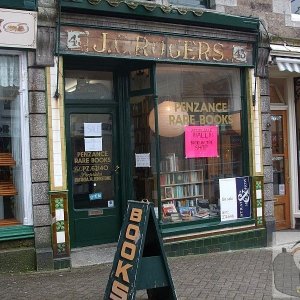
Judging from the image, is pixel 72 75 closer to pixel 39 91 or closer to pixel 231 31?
pixel 39 91

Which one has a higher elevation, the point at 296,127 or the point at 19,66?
the point at 19,66

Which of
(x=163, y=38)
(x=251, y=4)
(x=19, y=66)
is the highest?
(x=251, y=4)

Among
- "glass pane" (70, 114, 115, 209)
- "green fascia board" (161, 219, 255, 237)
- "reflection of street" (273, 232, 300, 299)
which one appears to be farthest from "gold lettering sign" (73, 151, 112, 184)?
"reflection of street" (273, 232, 300, 299)

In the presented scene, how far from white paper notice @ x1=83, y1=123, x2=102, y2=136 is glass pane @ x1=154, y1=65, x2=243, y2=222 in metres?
0.89

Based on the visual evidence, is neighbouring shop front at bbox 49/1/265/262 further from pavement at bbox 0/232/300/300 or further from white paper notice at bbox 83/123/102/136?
pavement at bbox 0/232/300/300

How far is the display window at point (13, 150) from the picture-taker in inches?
282

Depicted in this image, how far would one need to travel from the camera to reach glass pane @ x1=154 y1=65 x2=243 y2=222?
8359mm


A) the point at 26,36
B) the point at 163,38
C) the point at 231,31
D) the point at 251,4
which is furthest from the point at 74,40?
the point at 251,4

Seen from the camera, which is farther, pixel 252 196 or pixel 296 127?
pixel 296 127

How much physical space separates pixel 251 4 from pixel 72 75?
3.46 m

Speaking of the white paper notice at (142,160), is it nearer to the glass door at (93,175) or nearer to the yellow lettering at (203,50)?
the glass door at (93,175)

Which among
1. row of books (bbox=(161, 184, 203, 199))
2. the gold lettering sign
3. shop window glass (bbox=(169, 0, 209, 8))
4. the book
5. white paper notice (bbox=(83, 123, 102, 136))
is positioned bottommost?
the book

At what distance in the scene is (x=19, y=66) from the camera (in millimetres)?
7152

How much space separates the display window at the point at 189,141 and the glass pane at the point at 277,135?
139 cm
